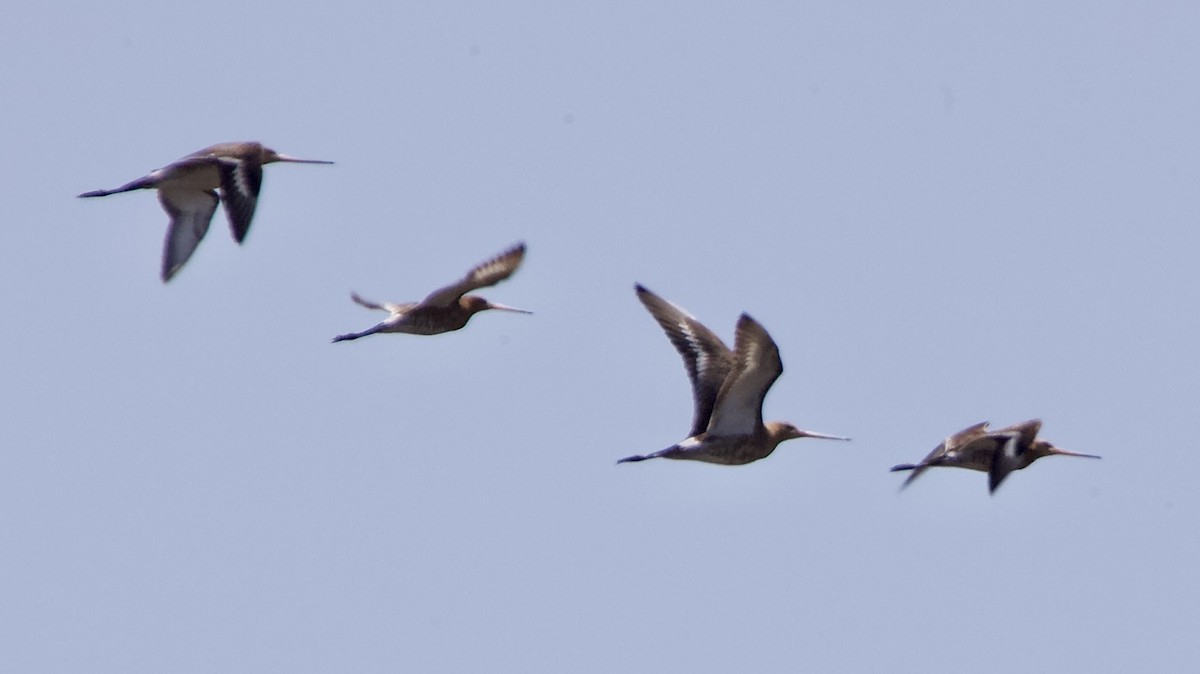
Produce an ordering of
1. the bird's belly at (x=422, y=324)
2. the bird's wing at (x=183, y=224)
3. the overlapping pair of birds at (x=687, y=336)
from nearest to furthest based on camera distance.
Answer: the overlapping pair of birds at (x=687, y=336) < the bird's belly at (x=422, y=324) < the bird's wing at (x=183, y=224)

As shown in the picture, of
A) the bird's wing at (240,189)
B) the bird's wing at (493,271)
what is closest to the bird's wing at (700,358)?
the bird's wing at (493,271)

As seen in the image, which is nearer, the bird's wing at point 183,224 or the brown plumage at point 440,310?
the brown plumage at point 440,310

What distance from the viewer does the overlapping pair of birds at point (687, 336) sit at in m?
15.3

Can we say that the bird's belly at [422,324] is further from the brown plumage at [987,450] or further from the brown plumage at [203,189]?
the brown plumage at [987,450]

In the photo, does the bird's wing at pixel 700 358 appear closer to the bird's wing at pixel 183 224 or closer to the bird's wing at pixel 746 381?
the bird's wing at pixel 746 381

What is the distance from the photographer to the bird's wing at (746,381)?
14.5 meters

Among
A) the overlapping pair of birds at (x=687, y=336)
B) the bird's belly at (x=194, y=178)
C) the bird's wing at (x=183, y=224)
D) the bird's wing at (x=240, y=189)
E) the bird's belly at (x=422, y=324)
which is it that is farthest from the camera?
the bird's wing at (x=183, y=224)

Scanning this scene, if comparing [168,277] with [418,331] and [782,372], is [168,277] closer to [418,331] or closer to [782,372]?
[418,331]

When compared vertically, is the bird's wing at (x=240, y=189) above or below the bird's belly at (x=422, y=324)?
above

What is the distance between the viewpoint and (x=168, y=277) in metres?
17.6

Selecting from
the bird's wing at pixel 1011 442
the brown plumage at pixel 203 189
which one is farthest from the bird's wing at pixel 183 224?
the bird's wing at pixel 1011 442

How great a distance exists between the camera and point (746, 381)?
15.2 m

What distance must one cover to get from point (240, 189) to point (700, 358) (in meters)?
3.81

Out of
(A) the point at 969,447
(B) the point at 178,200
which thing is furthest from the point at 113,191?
(A) the point at 969,447
